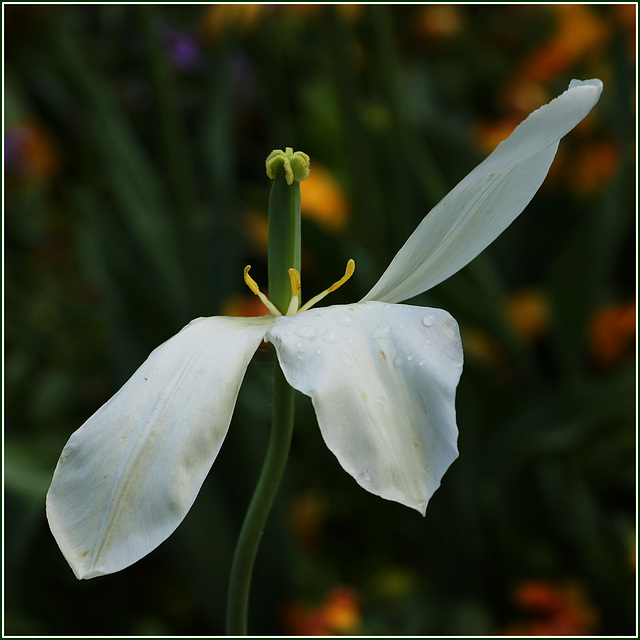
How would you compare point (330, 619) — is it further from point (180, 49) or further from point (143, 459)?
point (180, 49)

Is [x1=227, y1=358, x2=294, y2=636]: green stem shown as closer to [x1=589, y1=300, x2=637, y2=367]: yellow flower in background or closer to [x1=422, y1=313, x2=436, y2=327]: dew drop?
[x1=422, y1=313, x2=436, y2=327]: dew drop

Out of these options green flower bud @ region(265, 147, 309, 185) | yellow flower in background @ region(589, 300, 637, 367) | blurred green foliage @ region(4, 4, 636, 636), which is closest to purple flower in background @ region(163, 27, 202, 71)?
blurred green foliage @ region(4, 4, 636, 636)

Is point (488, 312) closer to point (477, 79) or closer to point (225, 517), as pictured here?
point (225, 517)

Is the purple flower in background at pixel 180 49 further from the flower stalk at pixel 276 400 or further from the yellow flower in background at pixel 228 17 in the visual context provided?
the flower stalk at pixel 276 400

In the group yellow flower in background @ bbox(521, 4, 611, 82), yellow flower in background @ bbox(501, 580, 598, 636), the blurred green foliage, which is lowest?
yellow flower in background @ bbox(501, 580, 598, 636)

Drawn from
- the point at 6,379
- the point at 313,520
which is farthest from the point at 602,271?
the point at 6,379

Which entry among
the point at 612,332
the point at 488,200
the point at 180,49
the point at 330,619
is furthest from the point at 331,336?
the point at 180,49

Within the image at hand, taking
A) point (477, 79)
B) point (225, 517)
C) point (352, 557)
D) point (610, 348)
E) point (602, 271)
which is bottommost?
point (352, 557)
